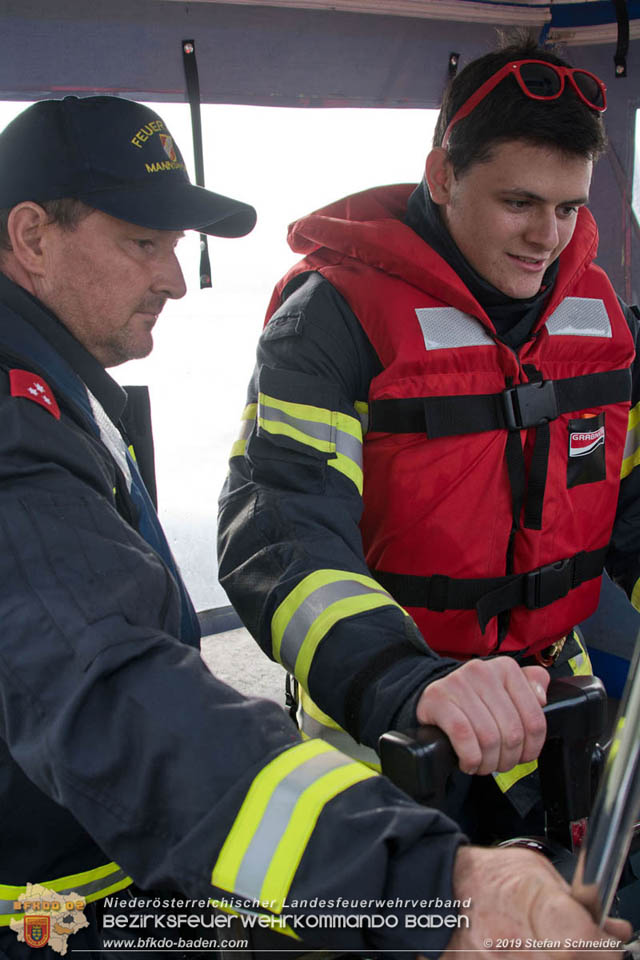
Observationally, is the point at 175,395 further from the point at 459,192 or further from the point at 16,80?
the point at 459,192

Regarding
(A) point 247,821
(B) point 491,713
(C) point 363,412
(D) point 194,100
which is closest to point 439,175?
(C) point 363,412

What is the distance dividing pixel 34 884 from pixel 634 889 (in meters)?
0.98

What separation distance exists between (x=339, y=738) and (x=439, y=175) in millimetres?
1200

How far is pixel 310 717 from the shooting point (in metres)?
1.87

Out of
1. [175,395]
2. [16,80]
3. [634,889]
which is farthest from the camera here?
[175,395]

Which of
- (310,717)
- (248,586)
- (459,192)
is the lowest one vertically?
(310,717)

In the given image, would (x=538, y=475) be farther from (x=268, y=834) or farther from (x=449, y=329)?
(x=268, y=834)

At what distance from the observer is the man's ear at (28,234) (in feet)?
4.58

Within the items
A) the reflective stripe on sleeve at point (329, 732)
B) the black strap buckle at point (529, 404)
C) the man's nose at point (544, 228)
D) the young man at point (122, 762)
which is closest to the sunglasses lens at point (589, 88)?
the man's nose at point (544, 228)

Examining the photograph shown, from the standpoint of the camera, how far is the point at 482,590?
183 cm

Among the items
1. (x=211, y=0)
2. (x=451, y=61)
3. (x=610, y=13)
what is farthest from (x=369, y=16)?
(x=610, y=13)

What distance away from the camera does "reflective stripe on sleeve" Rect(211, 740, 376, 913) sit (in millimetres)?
834

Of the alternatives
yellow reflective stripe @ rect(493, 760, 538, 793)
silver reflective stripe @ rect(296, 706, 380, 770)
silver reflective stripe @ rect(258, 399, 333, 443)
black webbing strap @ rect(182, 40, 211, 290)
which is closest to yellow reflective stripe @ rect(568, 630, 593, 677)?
yellow reflective stripe @ rect(493, 760, 538, 793)

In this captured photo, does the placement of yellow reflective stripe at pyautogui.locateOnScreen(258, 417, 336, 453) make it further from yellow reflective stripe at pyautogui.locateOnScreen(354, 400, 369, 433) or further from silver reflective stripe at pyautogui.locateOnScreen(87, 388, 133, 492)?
silver reflective stripe at pyautogui.locateOnScreen(87, 388, 133, 492)
